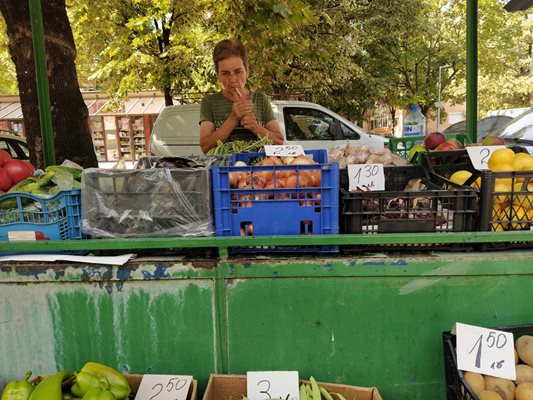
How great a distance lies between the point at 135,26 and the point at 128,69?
189 cm

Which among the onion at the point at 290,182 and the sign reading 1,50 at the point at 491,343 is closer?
the sign reading 1,50 at the point at 491,343

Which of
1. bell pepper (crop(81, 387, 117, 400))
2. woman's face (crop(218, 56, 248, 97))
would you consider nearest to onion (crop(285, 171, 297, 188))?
bell pepper (crop(81, 387, 117, 400))

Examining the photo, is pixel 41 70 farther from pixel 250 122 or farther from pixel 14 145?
pixel 14 145

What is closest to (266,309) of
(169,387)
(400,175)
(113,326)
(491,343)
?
(169,387)

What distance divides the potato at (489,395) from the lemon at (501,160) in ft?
3.13

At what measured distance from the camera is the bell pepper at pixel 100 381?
1.74 meters

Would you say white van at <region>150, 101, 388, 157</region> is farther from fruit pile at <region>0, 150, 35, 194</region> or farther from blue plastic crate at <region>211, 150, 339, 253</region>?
blue plastic crate at <region>211, 150, 339, 253</region>

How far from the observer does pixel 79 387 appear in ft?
5.74

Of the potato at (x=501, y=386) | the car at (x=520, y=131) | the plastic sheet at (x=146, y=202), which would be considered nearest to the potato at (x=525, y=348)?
the potato at (x=501, y=386)

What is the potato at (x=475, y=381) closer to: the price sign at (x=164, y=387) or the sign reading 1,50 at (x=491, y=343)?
the sign reading 1,50 at (x=491, y=343)

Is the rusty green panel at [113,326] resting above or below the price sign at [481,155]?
below

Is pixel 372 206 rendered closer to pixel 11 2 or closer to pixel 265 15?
pixel 265 15

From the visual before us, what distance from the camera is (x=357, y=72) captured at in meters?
14.4

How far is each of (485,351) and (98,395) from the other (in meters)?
1.55
